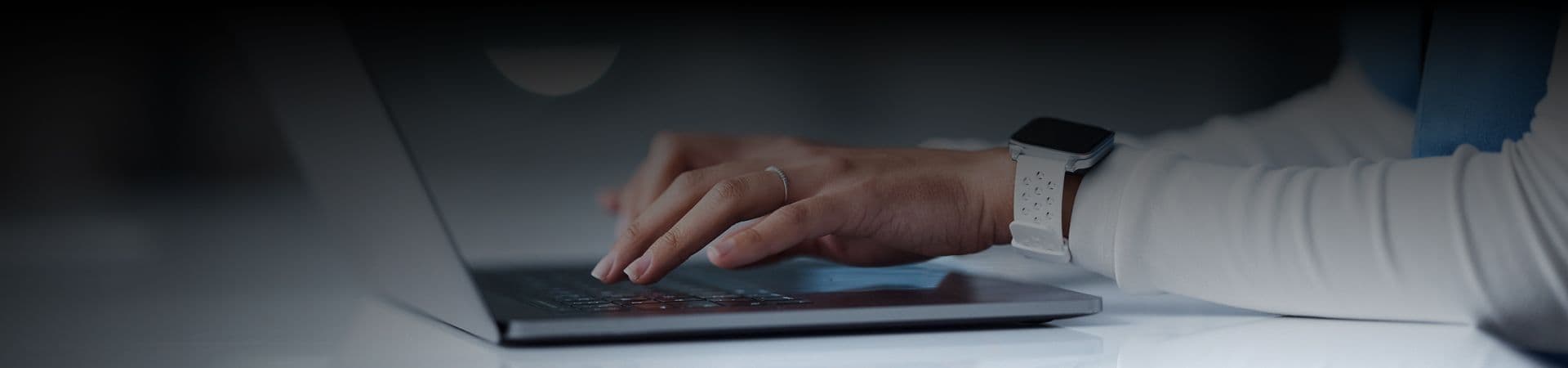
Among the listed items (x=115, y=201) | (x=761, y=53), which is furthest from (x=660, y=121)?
(x=115, y=201)

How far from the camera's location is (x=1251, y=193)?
2.12ft

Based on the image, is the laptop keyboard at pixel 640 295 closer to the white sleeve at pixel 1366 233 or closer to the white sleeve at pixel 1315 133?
the white sleeve at pixel 1366 233

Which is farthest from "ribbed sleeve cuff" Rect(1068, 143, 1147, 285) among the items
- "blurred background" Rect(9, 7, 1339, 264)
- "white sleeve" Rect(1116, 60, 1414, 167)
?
"blurred background" Rect(9, 7, 1339, 264)

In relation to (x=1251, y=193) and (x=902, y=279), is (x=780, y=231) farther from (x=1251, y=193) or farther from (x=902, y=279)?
(x=1251, y=193)

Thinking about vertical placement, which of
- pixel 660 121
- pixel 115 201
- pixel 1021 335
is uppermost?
pixel 660 121

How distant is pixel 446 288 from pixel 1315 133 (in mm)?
875

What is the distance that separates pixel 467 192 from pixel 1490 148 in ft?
6.17

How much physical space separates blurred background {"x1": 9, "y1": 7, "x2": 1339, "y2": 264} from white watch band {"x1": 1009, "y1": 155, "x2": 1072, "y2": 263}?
2079 mm

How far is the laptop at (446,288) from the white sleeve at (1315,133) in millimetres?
492

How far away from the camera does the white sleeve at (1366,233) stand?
551 mm

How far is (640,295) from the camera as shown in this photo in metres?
0.63

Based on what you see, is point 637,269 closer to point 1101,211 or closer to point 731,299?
point 731,299

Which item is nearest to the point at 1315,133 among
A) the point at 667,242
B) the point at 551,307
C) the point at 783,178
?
the point at 783,178

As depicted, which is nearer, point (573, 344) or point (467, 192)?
point (573, 344)
